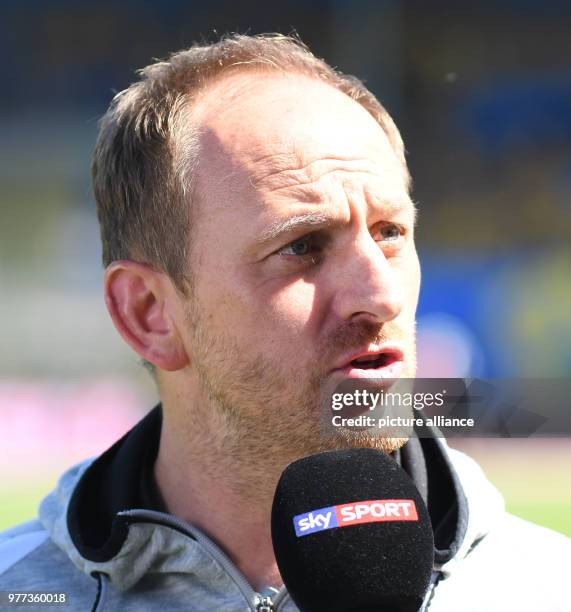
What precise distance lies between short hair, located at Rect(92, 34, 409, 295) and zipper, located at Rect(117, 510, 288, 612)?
0.39 meters

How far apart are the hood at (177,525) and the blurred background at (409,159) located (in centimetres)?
471

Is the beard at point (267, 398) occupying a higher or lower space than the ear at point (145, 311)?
lower

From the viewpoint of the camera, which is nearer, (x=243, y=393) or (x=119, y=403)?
(x=243, y=393)

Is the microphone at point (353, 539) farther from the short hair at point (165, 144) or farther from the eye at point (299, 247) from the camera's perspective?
the short hair at point (165, 144)

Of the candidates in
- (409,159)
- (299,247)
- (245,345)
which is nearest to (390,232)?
(299,247)

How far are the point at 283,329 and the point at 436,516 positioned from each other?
372mm

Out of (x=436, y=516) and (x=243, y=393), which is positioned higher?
(x=243, y=393)

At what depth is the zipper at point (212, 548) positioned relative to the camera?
1.60 metres

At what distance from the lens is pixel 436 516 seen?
1619 mm

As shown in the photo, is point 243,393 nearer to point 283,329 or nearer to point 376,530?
point 283,329

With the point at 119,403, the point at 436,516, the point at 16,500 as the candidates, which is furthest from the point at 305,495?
the point at 119,403

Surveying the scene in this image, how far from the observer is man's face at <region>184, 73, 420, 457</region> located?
64.2 inches

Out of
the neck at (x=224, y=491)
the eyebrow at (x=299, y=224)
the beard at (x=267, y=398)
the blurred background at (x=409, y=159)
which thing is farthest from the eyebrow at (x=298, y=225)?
the blurred background at (x=409, y=159)

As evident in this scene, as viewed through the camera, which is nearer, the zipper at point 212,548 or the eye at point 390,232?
the zipper at point 212,548
